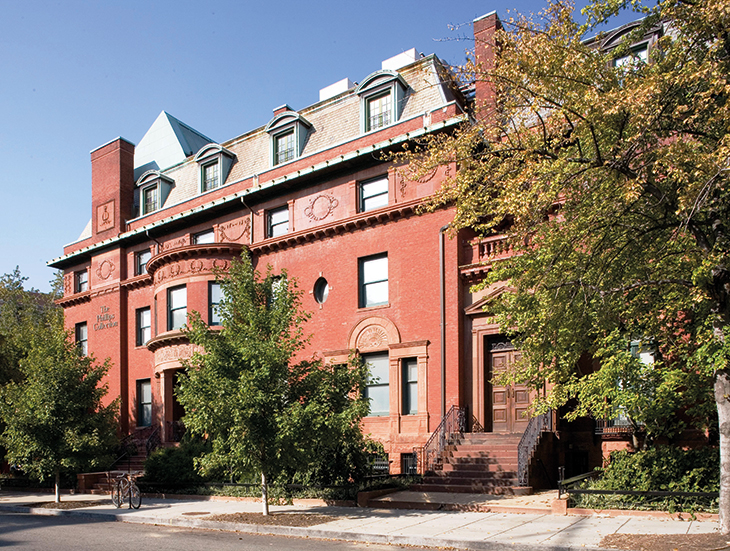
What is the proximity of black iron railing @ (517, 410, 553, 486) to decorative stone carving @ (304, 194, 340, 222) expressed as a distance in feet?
35.3

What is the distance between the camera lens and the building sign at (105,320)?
106 ft

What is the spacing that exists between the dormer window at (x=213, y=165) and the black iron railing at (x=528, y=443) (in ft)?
58.2

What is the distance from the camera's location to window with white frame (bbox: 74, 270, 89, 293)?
115 ft

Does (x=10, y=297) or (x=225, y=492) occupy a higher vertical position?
(x=10, y=297)

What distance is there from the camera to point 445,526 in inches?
515

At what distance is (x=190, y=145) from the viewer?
36250 mm

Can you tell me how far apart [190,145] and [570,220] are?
27.6 metres

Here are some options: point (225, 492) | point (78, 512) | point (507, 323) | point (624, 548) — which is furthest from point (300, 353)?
point (624, 548)

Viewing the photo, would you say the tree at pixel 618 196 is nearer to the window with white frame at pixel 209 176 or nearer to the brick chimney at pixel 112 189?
the window with white frame at pixel 209 176

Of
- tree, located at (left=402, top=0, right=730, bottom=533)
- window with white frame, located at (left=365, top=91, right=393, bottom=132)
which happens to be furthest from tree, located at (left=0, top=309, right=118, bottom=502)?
tree, located at (left=402, top=0, right=730, bottom=533)

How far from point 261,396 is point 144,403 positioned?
60.2 feet

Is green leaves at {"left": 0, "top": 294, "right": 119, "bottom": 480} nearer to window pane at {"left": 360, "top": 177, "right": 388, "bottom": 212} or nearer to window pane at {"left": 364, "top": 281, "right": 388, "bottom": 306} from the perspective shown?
window pane at {"left": 364, "top": 281, "right": 388, "bottom": 306}

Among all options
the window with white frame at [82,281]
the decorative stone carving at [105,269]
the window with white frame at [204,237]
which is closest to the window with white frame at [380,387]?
the window with white frame at [204,237]

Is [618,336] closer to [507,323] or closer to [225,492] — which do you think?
[507,323]
